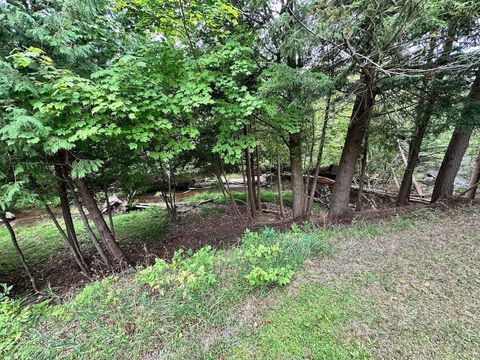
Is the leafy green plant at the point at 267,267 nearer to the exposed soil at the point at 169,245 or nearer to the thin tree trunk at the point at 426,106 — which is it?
the exposed soil at the point at 169,245

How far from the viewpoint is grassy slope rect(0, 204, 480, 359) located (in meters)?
1.56

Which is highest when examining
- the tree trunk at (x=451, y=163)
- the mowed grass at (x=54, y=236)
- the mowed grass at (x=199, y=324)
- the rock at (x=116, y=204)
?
the tree trunk at (x=451, y=163)

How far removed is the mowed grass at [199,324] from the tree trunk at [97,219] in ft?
6.84

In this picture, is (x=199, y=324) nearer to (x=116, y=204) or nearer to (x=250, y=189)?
(x=250, y=189)

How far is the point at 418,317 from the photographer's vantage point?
1.68 m

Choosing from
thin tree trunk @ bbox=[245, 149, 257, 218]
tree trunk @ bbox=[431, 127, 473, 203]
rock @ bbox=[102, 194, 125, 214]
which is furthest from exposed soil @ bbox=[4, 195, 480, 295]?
rock @ bbox=[102, 194, 125, 214]

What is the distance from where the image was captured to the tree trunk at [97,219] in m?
3.98

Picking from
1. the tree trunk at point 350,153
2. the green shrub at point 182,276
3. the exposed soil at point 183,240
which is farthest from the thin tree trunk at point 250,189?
the green shrub at point 182,276

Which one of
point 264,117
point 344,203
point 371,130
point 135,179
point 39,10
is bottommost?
point 344,203

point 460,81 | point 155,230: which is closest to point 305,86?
point 460,81

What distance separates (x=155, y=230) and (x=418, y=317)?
627 cm

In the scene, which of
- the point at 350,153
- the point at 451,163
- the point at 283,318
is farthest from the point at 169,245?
the point at 451,163

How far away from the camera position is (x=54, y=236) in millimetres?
6539

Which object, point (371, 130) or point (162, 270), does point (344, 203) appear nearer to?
point (371, 130)
